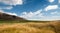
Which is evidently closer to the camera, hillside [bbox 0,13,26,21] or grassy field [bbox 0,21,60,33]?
grassy field [bbox 0,21,60,33]

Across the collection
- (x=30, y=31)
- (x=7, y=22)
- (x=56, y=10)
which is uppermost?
(x=56, y=10)

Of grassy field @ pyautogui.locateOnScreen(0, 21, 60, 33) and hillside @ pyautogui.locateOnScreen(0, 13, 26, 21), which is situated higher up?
hillside @ pyautogui.locateOnScreen(0, 13, 26, 21)

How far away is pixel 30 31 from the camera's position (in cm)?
225

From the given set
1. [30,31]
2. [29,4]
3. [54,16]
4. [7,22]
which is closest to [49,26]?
[54,16]

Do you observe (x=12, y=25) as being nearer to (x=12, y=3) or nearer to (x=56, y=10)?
(x=12, y=3)

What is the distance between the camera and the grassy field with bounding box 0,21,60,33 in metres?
2.23

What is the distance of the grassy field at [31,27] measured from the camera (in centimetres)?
223

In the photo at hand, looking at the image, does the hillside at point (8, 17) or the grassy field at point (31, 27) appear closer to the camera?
the grassy field at point (31, 27)

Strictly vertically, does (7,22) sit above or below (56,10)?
below

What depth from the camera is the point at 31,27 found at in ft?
7.55

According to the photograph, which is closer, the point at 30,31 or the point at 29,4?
the point at 30,31

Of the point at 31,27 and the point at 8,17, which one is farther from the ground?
the point at 8,17

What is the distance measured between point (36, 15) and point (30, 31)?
33 centimetres

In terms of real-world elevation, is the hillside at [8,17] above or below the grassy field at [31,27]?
above
